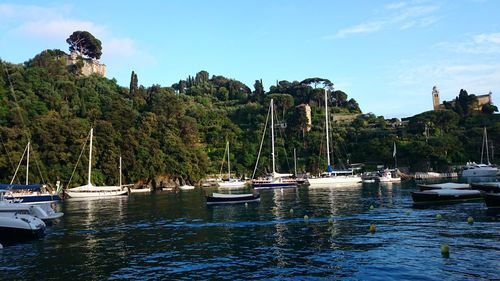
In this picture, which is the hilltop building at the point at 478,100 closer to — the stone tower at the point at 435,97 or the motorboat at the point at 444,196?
the stone tower at the point at 435,97

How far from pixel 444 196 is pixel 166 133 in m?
98.4

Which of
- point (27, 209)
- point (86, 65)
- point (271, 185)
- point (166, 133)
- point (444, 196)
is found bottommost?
point (271, 185)

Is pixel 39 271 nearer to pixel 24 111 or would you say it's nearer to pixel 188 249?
pixel 188 249

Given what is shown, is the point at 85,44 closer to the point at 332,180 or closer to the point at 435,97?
the point at 332,180

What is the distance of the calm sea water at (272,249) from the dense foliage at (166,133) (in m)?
65.4

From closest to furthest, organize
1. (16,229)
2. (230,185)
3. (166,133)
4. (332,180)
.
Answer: (16,229), (332,180), (230,185), (166,133)

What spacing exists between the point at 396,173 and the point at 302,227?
99.6 meters

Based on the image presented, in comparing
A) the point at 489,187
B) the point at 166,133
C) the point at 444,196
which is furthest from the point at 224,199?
the point at 166,133

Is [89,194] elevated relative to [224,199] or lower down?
lower down

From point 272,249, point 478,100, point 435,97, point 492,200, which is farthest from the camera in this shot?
point 435,97

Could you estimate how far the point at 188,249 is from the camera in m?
24.6

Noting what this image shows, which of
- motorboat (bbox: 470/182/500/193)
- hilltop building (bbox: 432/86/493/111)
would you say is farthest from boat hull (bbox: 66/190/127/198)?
hilltop building (bbox: 432/86/493/111)

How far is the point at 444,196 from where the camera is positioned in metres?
46.0

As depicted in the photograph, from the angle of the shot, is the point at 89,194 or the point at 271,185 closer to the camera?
the point at 89,194
